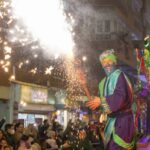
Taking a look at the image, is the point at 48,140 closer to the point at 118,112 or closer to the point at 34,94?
the point at 118,112

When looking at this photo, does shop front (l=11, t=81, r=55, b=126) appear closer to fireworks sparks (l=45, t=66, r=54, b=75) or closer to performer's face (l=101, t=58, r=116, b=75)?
fireworks sparks (l=45, t=66, r=54, b=75)

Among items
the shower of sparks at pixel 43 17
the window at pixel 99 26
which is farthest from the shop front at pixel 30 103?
the window at pixel 99 26

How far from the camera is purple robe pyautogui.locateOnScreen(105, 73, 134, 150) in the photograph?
561cm

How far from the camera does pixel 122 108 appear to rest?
5676mm

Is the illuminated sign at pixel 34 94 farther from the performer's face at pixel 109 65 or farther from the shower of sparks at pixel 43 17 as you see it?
the performer's face at pixel 109 65

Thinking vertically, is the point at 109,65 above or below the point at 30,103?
below

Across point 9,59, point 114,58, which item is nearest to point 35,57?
point 9,59

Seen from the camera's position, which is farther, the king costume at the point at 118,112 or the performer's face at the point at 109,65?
the performer's face at the point at 109,65

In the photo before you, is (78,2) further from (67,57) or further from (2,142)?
(2,142)

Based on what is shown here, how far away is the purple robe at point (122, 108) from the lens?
5613 millimetres

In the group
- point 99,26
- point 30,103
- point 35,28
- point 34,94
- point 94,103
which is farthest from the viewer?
point 99,26

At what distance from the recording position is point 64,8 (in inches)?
570

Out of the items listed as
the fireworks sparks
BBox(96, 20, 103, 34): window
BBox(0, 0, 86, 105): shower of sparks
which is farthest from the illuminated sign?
BBox(96, 20, 103, 34): window

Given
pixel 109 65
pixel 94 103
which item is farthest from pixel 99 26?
pixel 94 103
